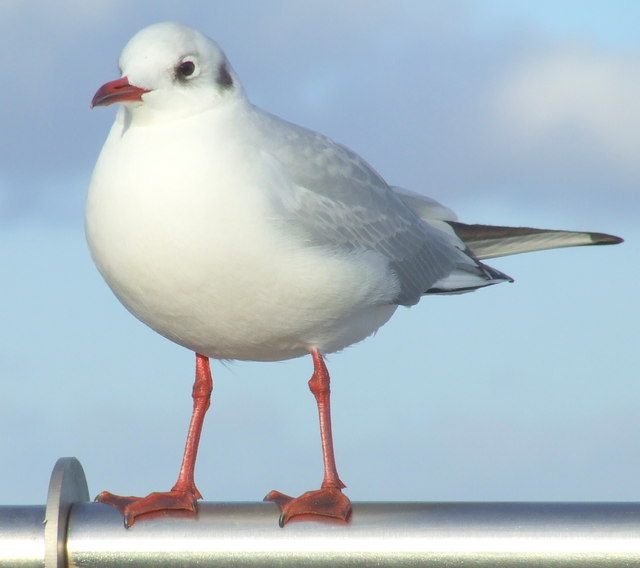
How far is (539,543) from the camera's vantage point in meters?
2.64

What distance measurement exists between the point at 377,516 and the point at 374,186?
1683 millimetres

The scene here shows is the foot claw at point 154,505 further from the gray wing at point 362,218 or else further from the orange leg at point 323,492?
the gray wing at point 362,218

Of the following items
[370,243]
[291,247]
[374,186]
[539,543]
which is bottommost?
[539,543]

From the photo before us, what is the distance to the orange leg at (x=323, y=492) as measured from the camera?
2.94 metres

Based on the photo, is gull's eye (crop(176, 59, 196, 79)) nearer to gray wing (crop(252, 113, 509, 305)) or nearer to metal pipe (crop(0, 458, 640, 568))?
gray wing (crop(252, 113, 509, 305))

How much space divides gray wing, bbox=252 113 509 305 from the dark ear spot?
0.52 ft

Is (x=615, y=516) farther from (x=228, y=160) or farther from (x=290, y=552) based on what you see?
(x=228, y=160)

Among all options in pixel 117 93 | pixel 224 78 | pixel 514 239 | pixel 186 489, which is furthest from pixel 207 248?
pixel 514 239

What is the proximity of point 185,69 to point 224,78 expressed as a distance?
0.44ft

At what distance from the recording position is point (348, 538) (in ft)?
9.02

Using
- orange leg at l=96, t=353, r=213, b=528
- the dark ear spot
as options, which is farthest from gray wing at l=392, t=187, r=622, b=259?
the dark ear spot

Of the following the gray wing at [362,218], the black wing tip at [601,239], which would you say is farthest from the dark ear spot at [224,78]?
the black wing tip at [601,239]

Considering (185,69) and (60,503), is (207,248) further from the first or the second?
(60,503)

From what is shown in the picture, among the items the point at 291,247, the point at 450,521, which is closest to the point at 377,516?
the point at 450,521
